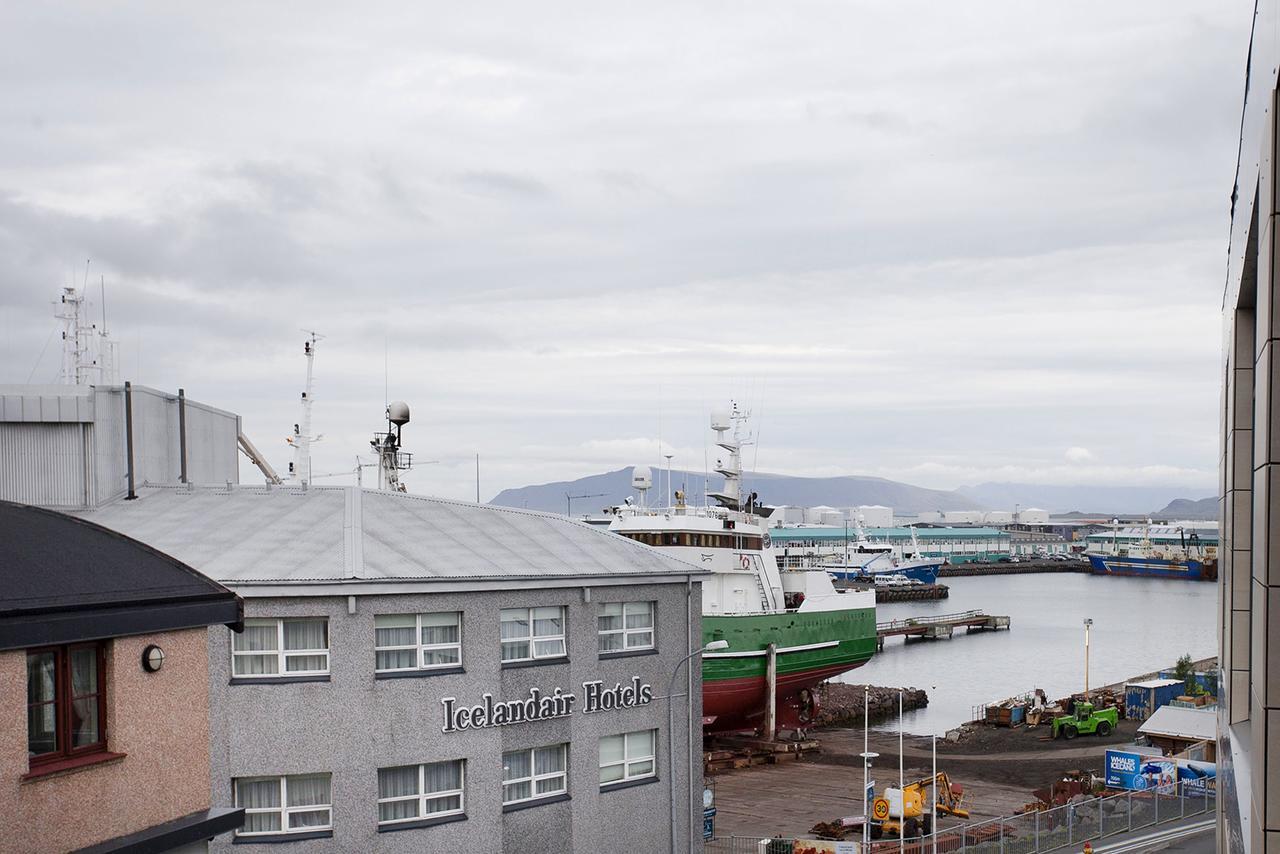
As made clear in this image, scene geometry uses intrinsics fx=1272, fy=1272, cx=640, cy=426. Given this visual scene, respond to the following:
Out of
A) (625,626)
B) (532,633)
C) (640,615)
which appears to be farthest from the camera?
(640,615)

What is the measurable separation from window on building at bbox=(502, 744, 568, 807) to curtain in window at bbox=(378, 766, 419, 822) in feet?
6.49

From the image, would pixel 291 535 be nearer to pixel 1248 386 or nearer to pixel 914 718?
pixel 1248 386

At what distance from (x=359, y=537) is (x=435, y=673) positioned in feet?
10.00

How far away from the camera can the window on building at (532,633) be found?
2594 cm

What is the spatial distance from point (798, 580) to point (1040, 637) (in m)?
61.0

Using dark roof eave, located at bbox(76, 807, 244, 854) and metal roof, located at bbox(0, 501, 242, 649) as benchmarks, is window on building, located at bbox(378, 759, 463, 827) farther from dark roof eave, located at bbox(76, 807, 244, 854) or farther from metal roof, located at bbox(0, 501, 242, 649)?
metal roof, located at bbox(0, 501, 242, 649)

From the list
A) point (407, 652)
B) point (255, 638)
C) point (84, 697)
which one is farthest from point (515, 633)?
point (84, 697)

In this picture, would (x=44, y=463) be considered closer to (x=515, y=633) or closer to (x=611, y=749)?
(x=515, y=633)

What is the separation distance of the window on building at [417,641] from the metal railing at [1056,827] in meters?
13.1

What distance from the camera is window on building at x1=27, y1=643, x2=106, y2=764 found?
13.5 meters

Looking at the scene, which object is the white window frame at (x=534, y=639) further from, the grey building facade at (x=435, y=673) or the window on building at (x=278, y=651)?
the window on building at (x=278, y=651)

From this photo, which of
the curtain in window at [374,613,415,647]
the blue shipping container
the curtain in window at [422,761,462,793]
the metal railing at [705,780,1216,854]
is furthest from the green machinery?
the curtain in window at [374,613,415,647]

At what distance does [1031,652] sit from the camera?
118 m

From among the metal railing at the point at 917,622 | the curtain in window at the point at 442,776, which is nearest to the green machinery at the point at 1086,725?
the curtain in window at the point at 442,776
